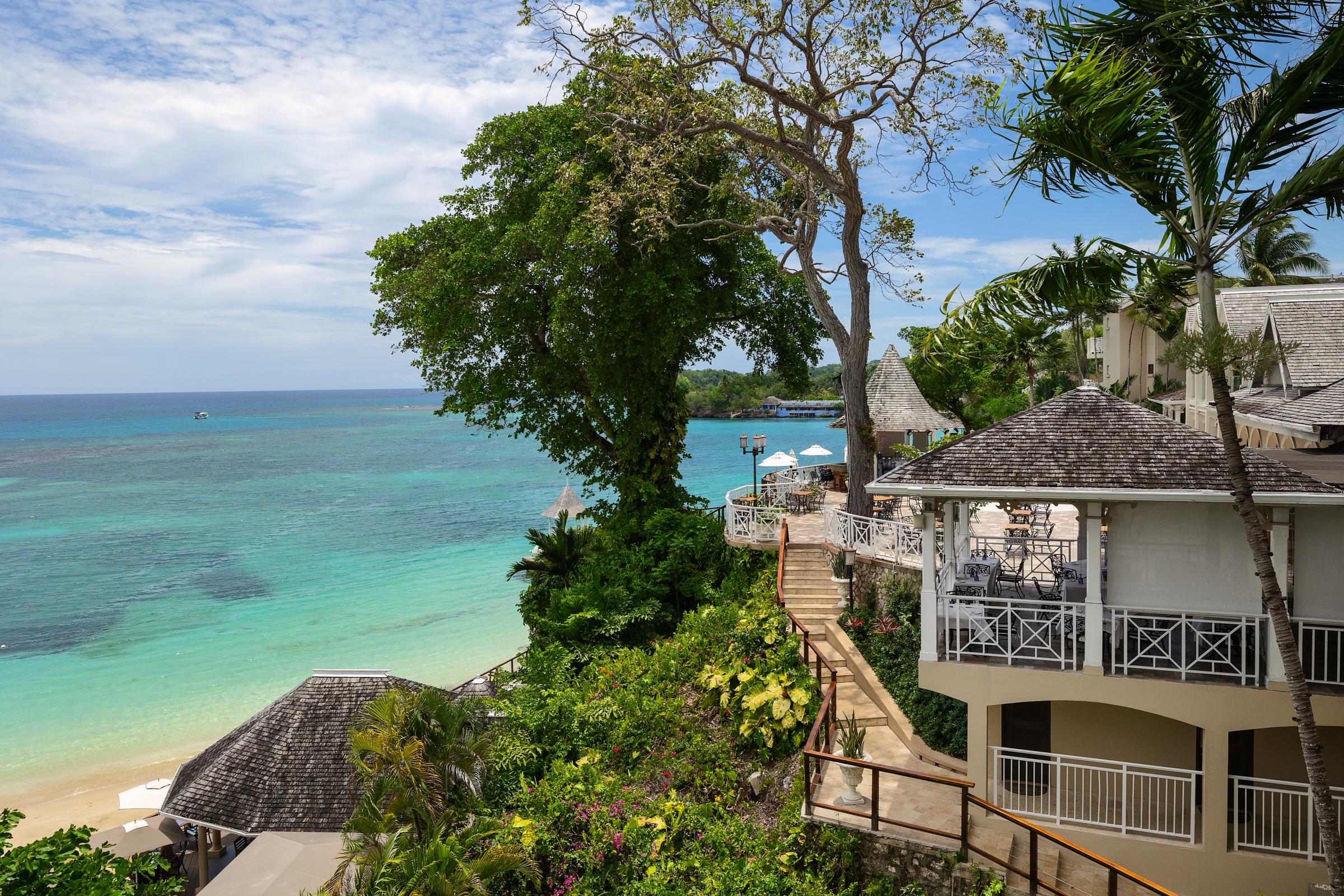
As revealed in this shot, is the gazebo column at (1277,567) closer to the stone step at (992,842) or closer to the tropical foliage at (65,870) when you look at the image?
the stone step at (992,842)

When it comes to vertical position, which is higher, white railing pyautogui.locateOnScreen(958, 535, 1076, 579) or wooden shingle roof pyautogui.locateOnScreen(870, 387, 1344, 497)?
wooden shingle roof pyautogui.locateOnScreen(870, 387, 1344, 497)

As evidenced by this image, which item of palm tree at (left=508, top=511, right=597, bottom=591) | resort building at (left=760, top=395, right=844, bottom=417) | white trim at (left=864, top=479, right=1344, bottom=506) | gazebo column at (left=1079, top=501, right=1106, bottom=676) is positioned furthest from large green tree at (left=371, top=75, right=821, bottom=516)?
resort building at (left=760, top=395, right=844, bottom=417)

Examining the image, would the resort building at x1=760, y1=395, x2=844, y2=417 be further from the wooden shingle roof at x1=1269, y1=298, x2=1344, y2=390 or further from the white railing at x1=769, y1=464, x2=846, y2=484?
the wooden shingle roof at x1=1269, y1=298, x2=1344, y2=390

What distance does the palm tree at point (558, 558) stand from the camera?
24.8 meters

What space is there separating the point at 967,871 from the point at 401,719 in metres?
8.32

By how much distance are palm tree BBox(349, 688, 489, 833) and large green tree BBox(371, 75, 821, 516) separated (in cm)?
1183

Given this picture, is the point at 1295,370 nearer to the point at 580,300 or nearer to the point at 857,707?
the point at 857,707

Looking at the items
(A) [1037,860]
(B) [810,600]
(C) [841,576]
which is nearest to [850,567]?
(C) [841,576]

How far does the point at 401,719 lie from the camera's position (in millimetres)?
12281

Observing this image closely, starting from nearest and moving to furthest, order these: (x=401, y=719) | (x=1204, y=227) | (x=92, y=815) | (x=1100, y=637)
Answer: (x=1204, y=227), (x=1100, y=637), (x=401, y=719), (x=92, y=815)

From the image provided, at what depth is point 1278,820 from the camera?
414 inches

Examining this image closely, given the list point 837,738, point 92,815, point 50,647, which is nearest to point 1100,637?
point 837,738

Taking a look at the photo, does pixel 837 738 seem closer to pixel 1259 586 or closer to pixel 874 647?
pixel 874 647

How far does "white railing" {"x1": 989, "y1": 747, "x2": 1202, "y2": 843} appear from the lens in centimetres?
1043
